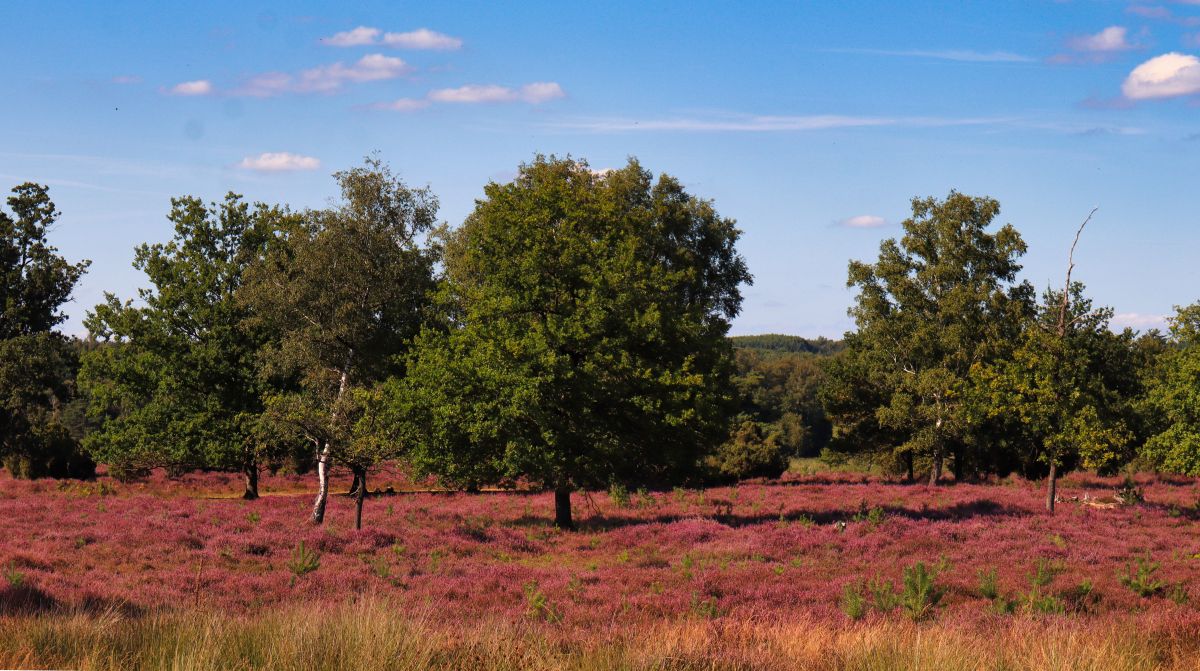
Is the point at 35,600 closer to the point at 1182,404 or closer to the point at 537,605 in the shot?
the point at 537,605

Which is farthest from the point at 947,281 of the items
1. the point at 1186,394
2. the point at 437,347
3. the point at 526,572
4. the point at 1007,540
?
the point at 526,572

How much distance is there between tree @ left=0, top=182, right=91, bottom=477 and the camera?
49.8 m

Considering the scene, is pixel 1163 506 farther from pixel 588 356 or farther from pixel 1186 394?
pixel 588 356

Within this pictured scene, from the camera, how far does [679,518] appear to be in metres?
32.0

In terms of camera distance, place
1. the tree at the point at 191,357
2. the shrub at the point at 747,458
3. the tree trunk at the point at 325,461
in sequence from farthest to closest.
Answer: the shrub at the point at 747,458 < the tree at the point at 191,357 < the tree trunk at the point at 325,461

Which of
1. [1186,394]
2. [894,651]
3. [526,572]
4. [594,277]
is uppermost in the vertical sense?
[594,277]

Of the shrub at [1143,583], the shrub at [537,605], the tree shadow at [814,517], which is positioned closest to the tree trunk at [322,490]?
the tree shadow at [814,517]

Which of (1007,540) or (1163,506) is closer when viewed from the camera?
(1007,540)

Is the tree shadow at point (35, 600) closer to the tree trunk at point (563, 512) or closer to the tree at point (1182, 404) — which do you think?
the tree trunk at point (563, 512)

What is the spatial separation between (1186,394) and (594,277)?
2325cm

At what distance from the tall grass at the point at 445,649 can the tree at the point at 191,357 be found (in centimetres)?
3466

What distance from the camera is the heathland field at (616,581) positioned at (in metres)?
8.68

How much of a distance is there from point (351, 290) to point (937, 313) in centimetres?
2950

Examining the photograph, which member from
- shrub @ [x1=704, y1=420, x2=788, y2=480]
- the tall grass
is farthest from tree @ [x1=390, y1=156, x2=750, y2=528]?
shrub @ [x1=704, y1=420, x2=788, y2=480]
